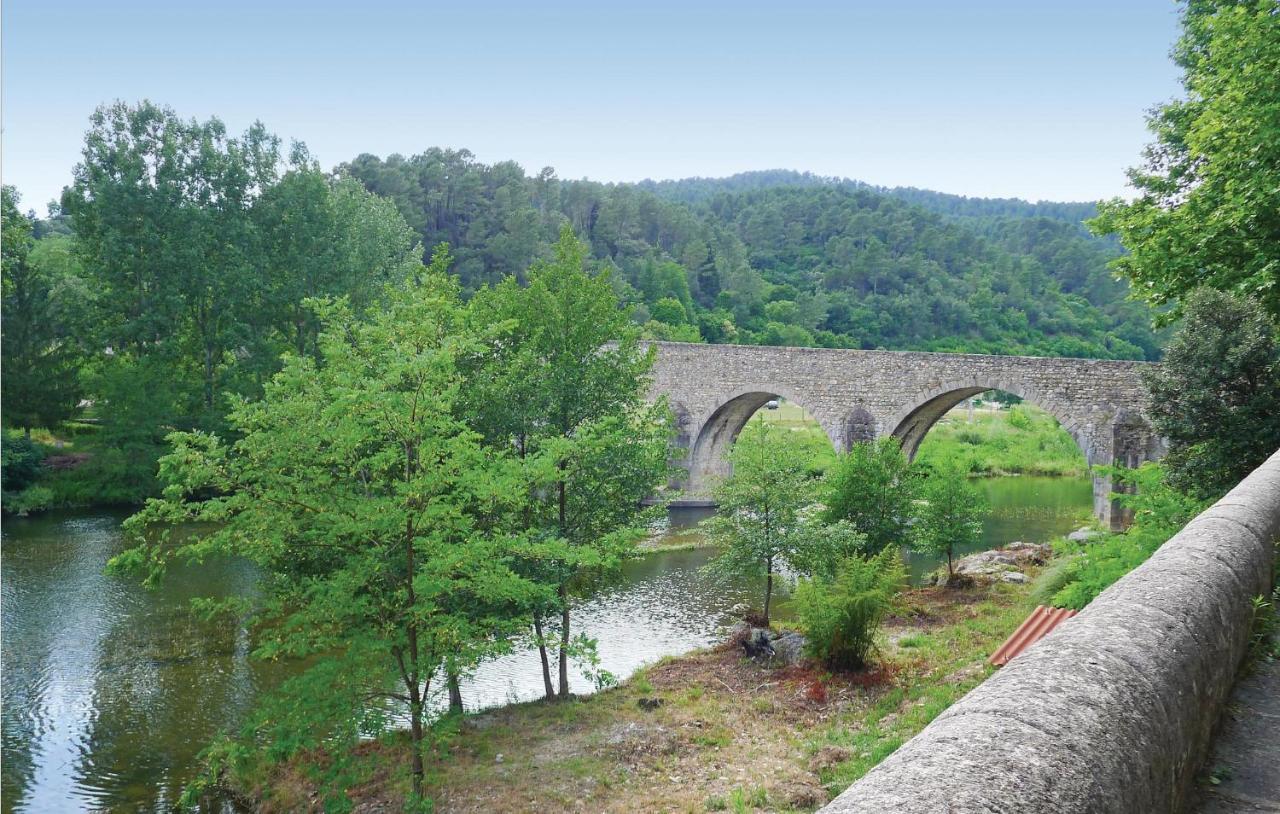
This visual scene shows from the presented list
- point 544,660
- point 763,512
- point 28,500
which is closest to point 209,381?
point 28,500

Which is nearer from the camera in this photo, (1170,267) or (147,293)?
(1170,267)

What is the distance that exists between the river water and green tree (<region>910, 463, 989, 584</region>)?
9.64 ft

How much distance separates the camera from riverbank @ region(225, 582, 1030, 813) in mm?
9578

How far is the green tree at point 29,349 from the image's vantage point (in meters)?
28.9

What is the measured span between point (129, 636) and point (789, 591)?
1151 cm

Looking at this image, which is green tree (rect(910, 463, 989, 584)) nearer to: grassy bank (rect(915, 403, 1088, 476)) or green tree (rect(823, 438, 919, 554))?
green tree (rect(823, 438, 919, 554))

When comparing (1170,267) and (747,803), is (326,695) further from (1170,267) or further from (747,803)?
(1170,267)

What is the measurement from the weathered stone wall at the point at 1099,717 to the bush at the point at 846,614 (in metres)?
9.18

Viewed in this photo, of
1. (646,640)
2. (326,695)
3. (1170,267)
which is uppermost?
(1170,267)

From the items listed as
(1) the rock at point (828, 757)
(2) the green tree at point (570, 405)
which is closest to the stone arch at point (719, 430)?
(2) the green tree at point (570, 405)

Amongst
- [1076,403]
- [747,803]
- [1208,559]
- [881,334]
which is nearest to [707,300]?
[881,334]

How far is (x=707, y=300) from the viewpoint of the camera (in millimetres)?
71062

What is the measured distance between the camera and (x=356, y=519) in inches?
348

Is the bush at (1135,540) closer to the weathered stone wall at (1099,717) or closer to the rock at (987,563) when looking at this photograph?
the weathered stone wall at (1099,717)
